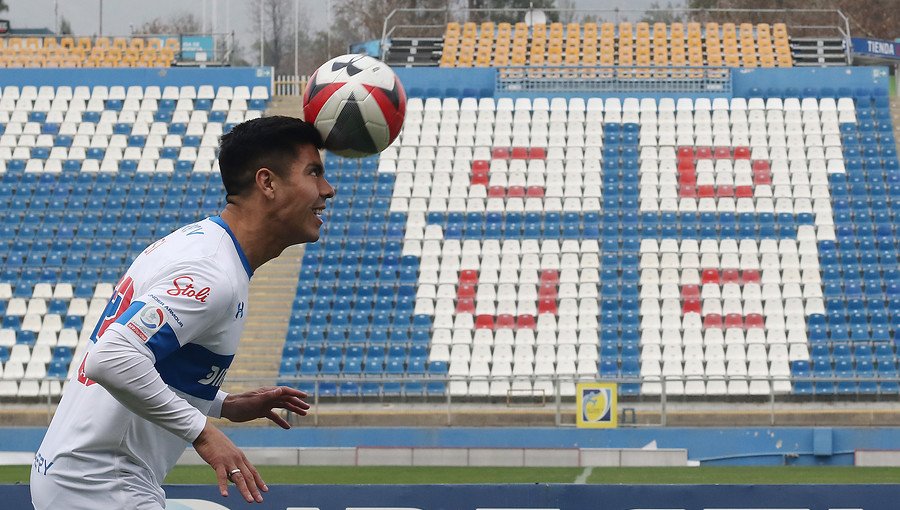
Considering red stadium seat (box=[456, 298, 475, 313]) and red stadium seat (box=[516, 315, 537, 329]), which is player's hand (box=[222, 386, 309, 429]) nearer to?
red stadium seat (box=[516, 315, 537, 329])

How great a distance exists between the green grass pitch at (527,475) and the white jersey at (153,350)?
31.9ft

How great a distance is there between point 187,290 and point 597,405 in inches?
589

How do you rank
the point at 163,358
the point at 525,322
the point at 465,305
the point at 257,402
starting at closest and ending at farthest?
the point at 163,358, the point at 257,402, the point at 525,322, the point at 465,305

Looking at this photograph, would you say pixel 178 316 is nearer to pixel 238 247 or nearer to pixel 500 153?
pixel 238 247

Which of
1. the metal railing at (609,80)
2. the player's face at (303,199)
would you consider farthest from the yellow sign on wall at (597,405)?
the player's face at (303,199)

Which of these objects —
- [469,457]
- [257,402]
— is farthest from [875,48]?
[257,402]

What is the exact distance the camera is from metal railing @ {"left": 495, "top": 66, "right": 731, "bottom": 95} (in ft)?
92.4

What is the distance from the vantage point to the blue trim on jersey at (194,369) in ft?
12.2

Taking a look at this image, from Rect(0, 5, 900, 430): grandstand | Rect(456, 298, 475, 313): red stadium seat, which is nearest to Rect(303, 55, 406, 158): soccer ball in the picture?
Rect(0, 5, 900, 430): grandstand

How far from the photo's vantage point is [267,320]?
77.8ft

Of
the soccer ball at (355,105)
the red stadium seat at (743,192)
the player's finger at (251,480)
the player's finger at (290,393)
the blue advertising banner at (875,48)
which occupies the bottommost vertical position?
the player's finger at (251,480)

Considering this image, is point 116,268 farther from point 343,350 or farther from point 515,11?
point 515,11

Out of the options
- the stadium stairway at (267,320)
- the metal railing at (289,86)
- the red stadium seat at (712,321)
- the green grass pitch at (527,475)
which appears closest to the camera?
the green grass pitch at (527,475)

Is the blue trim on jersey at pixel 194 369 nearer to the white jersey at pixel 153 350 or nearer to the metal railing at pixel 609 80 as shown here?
the white jersey at pixel 153 350
